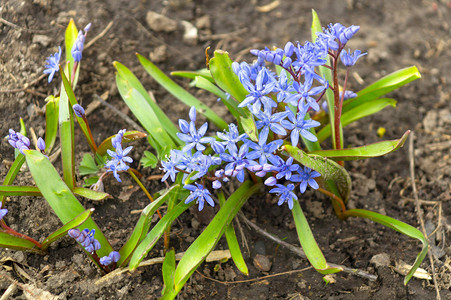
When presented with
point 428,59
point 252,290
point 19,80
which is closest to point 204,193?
point 252,290

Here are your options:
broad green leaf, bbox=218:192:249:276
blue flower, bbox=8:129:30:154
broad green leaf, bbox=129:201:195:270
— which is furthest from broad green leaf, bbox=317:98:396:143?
blue flower, bbox=8:129:30:154

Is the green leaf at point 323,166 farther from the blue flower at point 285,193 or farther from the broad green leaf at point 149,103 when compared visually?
the broad green leaf at point 149,103

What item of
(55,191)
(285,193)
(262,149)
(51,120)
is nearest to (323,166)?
(285,193)

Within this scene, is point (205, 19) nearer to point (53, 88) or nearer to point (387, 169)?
point (53, 88)

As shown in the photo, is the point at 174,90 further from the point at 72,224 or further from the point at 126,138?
the point at 72,224

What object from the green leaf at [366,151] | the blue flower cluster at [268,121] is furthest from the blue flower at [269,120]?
the green leaf at [366,151]

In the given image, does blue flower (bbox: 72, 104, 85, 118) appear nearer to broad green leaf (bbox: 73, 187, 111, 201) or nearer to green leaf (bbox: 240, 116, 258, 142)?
broad green leaf (bbox: 73, 187, 111, 201)
